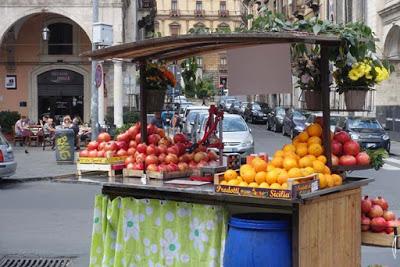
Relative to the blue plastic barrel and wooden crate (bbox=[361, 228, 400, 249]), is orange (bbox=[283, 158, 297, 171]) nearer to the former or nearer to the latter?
the blue plastic barrel

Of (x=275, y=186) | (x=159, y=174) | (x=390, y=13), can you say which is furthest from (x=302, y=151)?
(x=390, y=13)

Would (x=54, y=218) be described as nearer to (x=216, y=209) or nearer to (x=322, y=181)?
(x=216, y=209)

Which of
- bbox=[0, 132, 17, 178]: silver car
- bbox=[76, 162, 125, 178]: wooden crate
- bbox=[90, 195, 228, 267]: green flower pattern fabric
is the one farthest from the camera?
bbox=[0, 132, 17, 178]: silver car

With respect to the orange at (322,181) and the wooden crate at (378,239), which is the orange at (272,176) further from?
the wooden crate at (378,239)

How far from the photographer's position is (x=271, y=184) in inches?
217

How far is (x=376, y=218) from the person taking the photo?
241 inches

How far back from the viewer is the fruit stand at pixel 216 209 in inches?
212

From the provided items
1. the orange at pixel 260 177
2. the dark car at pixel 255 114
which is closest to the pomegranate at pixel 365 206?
the orange at pixel 260 177

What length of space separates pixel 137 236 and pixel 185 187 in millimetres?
774

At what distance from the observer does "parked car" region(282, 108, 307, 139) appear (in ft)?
106

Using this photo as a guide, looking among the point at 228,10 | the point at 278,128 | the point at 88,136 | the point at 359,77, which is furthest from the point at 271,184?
the point at 228,10

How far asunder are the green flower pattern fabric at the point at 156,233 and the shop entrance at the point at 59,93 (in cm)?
2895

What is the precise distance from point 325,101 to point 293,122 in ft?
91.3

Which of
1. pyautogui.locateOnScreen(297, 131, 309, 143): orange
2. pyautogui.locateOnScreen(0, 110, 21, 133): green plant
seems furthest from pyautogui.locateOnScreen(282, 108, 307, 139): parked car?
pyautogui.locateOnScreen(297, 131, 309, 143): orange
